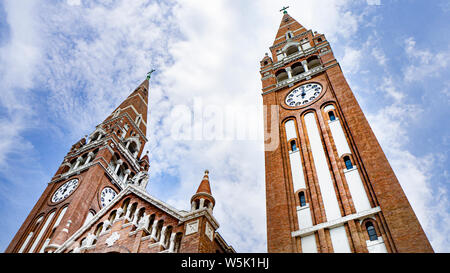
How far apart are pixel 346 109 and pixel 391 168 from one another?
5.43m

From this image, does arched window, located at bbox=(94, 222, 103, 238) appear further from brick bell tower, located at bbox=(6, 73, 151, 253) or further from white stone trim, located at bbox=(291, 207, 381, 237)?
white stone trim, located at bbox=(291, 207, 381, 237)

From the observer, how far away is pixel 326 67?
965 inches

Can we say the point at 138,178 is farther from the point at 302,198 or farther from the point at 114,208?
the point at 302,198

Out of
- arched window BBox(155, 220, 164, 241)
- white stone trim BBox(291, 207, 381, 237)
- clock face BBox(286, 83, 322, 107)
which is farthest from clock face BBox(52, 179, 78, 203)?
white stone trim BBox(291, 207, 381, 237)

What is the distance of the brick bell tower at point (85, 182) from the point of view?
25.8 m

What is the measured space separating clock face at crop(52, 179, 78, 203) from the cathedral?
11 cm

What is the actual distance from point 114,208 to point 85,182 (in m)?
12.2

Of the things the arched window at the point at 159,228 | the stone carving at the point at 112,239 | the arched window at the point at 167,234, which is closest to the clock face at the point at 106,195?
the stone carving at the point at 112,239

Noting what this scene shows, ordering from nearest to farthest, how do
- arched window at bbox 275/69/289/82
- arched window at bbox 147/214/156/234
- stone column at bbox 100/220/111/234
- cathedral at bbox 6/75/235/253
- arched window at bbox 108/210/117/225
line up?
1. cathedral at bbox 6/75/235/253
2. arched window at bbox 147/214/156/234
3. stone column at bbox 100/220/111/234
4. arched window at bbox 108/210/117/225
5. arched window at bbox 275/69/289/82

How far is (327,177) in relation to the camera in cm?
1695

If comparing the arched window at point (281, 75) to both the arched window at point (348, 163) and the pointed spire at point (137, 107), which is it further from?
the pointed spire at point (137, 107)

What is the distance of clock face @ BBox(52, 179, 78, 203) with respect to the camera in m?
29.4

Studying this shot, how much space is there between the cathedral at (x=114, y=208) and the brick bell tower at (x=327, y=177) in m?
3.55
